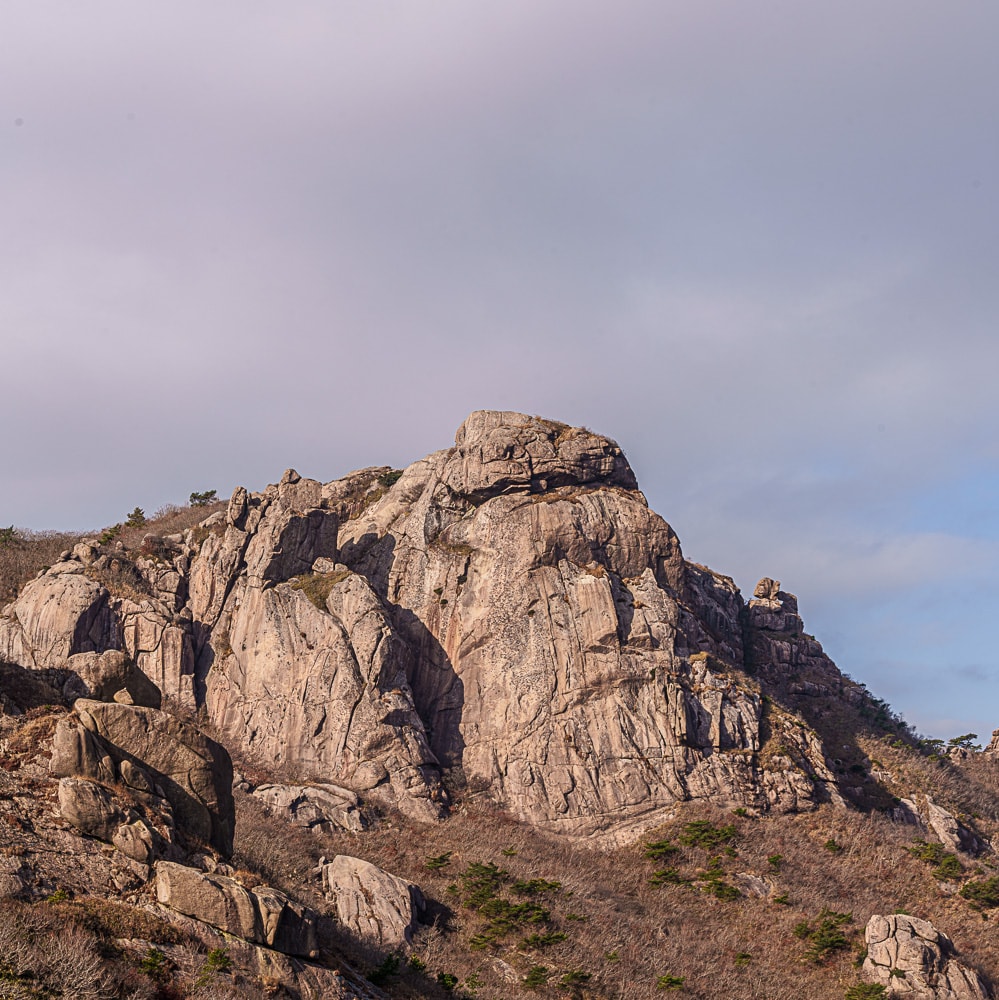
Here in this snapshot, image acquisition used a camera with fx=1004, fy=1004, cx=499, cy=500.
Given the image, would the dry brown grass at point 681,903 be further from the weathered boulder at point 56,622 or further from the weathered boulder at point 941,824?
the weathered boulder at point 56,622

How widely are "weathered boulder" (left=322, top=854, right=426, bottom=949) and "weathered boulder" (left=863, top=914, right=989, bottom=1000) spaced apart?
21.9m

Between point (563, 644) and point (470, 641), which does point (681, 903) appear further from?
point (470, 641)

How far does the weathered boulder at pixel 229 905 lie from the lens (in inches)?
1006

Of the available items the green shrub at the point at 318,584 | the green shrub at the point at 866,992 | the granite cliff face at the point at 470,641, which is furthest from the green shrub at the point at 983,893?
the green shrub at the point at 318,584

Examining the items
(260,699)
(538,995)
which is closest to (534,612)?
(260,699)

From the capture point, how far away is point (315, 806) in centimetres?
5903

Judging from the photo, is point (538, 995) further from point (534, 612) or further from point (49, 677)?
point (534, 612)

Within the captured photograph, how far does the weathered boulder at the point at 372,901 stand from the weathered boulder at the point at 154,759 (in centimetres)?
1358

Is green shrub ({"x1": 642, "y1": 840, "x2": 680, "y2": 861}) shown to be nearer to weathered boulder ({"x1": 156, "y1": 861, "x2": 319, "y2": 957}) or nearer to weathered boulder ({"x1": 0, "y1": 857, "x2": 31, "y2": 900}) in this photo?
weathered boulder ({"x1": 156, "y1": 861, "x2": 319, "y2": 957})

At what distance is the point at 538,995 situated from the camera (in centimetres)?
4006

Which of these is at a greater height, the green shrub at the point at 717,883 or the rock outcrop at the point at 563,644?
the rock outcrop at the point at 563,644

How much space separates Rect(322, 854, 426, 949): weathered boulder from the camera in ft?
140

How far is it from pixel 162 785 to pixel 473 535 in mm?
45700

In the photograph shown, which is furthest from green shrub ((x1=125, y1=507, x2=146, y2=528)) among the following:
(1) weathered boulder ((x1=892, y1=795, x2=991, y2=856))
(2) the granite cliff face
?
(1) weathered boulder ((x1=892, y1=795, x2=991, y2=856))
